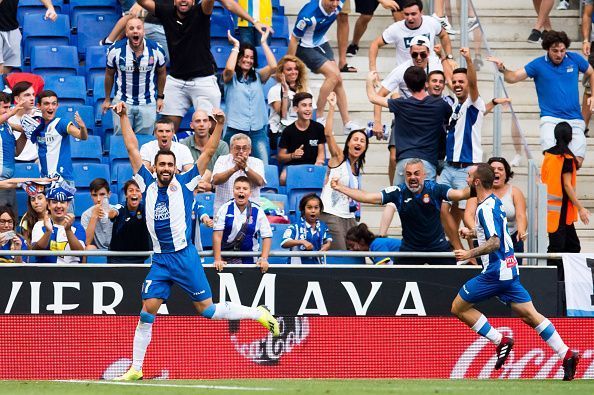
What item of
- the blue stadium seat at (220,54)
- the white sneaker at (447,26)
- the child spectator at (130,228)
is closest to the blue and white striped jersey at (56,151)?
the child spectator at (130,228)

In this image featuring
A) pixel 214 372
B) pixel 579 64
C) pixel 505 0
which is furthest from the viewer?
pixel 505 0

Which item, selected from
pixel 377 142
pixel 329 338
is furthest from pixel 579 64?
pixel 329 338

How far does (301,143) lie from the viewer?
15547mm

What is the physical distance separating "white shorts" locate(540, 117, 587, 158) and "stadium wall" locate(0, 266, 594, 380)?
102 inches

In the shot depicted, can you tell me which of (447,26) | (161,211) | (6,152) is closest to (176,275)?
(161,211)

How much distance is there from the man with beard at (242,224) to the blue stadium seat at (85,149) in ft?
9.45

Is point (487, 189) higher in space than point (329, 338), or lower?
higher

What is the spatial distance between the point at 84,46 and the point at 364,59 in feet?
12.5

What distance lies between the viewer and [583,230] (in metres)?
16.3

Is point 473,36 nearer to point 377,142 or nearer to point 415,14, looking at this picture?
point 415,14

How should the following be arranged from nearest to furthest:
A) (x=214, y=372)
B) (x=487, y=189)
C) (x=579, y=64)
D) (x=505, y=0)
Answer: (x=487, y=189)
(x=214, y=372)
(x=579, y=64)
(x=505, y=0)

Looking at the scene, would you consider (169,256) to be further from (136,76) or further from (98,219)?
(136,76)

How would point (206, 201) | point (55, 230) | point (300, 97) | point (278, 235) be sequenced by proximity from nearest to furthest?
point (55, 230) → point (278, 235) → point (206, 201) → point (300, 97)

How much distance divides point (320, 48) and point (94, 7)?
326cm
